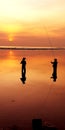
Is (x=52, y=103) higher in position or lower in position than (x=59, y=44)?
lower

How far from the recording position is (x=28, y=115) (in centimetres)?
1919

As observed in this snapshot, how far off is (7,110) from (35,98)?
2390 mm

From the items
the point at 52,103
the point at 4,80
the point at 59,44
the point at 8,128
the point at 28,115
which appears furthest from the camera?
the point at 59,44

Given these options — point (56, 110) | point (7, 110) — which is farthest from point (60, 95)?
point (7, 110)

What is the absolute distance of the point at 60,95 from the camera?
22016 mm

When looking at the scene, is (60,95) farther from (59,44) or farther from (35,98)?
(59,44)

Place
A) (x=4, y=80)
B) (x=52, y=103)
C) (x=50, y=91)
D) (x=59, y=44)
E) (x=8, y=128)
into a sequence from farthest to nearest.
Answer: (x=59, y=44) < (x=4, y=80) < (x=50, y=91) < (x=52, y=103) < (x=8, y=128)

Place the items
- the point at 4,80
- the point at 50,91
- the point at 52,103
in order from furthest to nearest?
the point at 4,80 → the point at 50,91 → the point at 52,103

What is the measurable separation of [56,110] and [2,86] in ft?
16.7

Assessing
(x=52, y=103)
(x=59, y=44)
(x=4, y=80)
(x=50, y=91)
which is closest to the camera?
(x=52, y=103)

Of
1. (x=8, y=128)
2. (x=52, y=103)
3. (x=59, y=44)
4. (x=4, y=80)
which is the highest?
(x=59, y=44)

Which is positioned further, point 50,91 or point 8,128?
point 50,91

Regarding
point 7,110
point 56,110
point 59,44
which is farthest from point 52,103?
point 59,44

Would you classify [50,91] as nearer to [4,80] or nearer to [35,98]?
[35,98]
